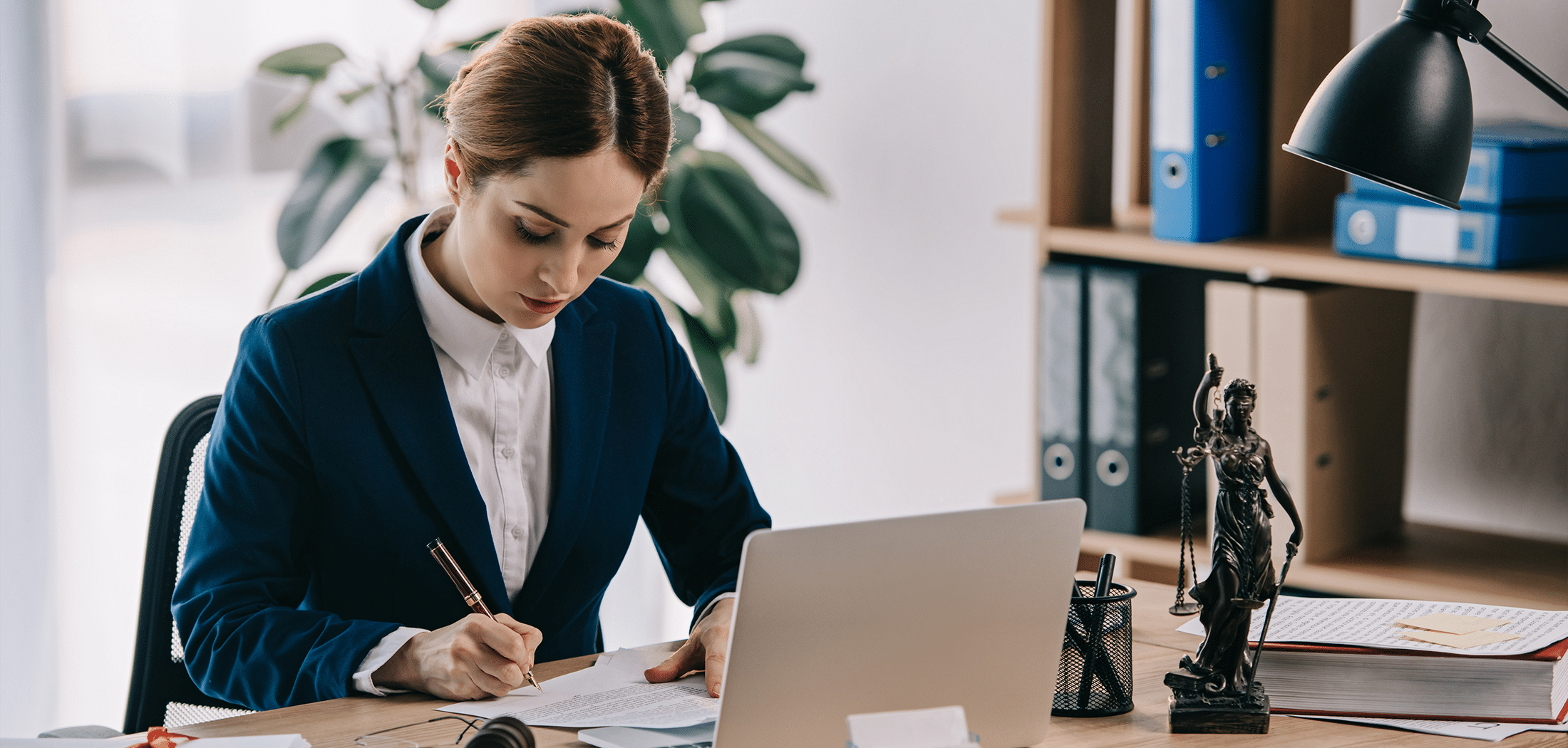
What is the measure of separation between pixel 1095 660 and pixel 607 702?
40cm

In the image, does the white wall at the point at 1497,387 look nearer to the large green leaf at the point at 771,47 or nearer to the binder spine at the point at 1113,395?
the binder spine at the point at 1113,395

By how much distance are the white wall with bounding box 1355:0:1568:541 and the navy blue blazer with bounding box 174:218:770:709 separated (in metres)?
1.24

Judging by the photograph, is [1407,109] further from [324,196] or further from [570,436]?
[324,196]

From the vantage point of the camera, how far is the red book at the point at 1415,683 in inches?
47.8

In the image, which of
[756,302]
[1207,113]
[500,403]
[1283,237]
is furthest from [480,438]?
[756,302]

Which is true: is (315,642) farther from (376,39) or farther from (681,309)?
(376,39)

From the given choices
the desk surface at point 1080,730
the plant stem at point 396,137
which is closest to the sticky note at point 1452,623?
the desk surface at point 1080,730

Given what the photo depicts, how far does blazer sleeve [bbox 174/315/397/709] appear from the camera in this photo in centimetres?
131

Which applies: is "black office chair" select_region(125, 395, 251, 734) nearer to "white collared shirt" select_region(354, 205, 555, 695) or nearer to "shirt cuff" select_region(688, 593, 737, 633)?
"white collared shirt" select_region(354, 205, 555, 695)

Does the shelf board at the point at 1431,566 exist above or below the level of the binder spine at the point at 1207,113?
below

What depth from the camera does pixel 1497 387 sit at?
2295mm

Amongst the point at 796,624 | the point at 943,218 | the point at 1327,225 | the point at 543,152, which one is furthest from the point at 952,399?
the point at 796,624

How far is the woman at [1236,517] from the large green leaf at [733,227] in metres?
1.34

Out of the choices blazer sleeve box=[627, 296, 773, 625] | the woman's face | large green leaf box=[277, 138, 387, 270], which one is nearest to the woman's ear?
the woman's face
